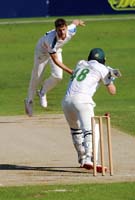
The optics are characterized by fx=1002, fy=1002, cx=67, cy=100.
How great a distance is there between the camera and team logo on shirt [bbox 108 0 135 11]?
4928cm

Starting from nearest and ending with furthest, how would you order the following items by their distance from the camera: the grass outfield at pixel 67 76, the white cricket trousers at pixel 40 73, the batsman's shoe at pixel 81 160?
the grass outfield at pixel 67 76 → the batsman's shoe at pixel 81 160 → the white cricket trousers at pixel 40 73

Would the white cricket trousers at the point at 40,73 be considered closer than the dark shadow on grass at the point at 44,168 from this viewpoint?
No

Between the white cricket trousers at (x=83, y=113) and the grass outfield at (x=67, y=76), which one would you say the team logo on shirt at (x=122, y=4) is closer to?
the grass outfield at (x=67, y=76)

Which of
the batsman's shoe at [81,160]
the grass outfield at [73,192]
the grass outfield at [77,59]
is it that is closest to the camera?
the grass outfield at [73,192]

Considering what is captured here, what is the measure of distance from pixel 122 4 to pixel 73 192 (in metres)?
37.9

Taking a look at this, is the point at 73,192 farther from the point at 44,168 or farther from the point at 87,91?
the point at 44,168

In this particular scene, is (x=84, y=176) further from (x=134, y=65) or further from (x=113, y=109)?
(x=134, y=65)

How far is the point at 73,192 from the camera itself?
12.1 meters

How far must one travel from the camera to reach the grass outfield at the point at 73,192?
11.8 m

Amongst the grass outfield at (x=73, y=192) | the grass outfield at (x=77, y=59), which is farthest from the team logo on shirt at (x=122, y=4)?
the grass outfield at (x=73, y=192)

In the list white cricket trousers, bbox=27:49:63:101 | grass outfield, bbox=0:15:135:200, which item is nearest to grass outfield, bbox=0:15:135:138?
grass outfield, bbox=0:15:135:200

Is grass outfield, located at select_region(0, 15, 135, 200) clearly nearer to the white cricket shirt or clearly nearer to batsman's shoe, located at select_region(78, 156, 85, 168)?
batsman's shoe, located at select_region(78, 156, 85, 168)

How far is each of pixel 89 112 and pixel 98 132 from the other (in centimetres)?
33

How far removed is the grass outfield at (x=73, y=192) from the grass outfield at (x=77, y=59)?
5854mm
